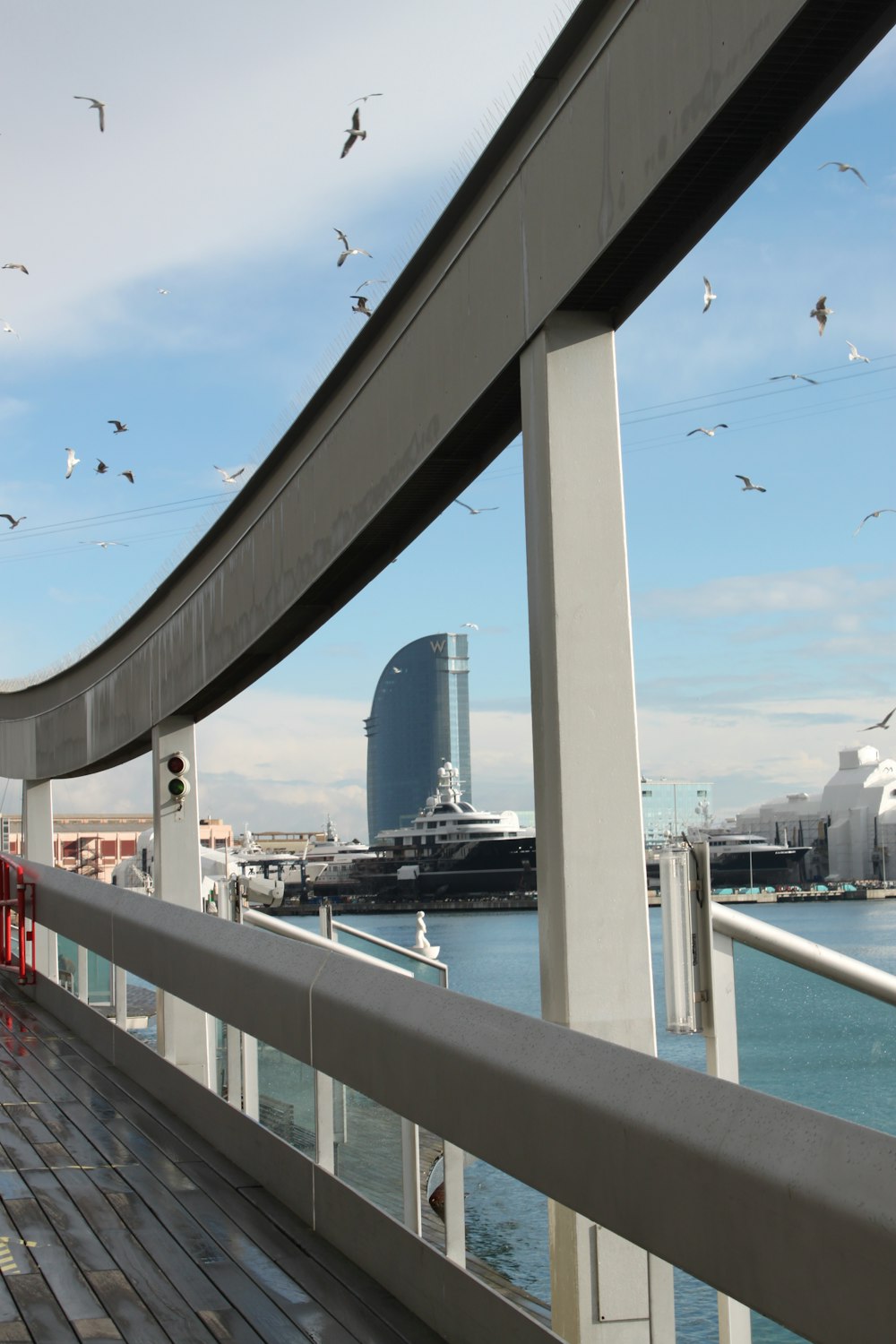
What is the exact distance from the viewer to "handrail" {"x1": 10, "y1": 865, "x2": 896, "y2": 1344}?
6.66 feet

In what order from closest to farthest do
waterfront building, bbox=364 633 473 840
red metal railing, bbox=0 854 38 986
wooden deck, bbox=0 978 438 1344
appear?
wooden deck, bbox=0 978 438 1344, red metal railing, bbox=0 854 38 986, waterfront building, bbox=364 633 473 840

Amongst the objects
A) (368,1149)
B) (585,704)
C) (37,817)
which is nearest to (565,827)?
(585,704)

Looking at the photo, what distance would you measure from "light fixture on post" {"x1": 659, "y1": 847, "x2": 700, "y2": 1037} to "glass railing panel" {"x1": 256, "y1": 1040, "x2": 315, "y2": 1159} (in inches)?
47.1

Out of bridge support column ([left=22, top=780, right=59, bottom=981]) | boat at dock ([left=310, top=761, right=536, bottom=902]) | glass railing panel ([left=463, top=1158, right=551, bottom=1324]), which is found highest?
bridge support column ([left=22, top=780, right=59, bottom=981])

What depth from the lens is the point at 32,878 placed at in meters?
10.1

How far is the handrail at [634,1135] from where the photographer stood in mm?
2029

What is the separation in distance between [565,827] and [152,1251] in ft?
6.36

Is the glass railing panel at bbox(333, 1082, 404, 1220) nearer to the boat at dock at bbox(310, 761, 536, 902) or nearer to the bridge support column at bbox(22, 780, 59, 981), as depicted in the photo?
the bridge support column at bbox(22, 780, 59, 981)

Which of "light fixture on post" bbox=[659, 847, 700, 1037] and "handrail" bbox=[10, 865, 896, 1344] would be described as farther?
"light fixture on post" bbox=[659, 847, 700, 1037]

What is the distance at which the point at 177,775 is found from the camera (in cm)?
1176

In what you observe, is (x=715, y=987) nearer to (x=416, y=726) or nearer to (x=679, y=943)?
(x=679, y=943)

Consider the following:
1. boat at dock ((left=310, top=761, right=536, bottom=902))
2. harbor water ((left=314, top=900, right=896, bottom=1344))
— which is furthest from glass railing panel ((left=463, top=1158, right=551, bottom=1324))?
boat at dock ((left=310, top=761, right=536, bottom=902))

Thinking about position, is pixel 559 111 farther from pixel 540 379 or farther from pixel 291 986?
pixel 291 986

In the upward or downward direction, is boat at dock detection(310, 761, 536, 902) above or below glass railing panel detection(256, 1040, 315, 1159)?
below
